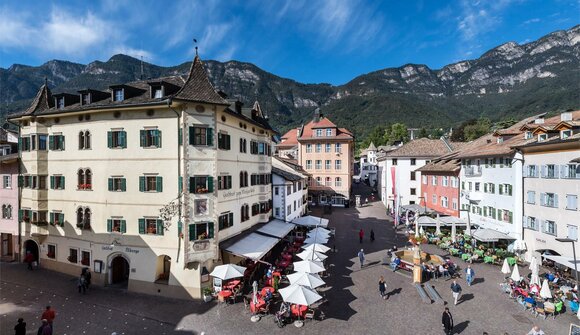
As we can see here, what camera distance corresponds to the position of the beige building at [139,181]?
20.6 metres

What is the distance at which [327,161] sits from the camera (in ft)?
197

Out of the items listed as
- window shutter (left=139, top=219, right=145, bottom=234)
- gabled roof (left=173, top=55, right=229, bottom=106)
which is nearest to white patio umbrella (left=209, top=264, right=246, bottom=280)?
window shutter (left=139, top=219, right=145, bottom=234)

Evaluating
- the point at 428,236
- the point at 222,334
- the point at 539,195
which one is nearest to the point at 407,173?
the point at 428,236

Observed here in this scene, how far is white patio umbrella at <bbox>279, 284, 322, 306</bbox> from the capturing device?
645 inches

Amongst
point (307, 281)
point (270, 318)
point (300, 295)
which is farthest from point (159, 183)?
point (300, 295)

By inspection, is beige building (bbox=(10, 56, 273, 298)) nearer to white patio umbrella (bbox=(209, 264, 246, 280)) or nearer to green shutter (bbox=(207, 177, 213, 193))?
green shutter (bbox=(207, 177, 213, 193))

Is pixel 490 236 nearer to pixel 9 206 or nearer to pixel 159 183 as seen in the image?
pixel 159 183

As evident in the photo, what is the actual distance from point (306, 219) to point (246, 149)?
13.0 meters

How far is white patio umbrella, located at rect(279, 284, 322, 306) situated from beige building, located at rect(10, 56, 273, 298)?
6.80 m

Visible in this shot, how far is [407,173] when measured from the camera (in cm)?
5409

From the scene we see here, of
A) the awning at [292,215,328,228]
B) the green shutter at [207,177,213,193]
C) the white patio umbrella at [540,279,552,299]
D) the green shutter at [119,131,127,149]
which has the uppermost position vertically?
the green shutter at [119,131,127,149]

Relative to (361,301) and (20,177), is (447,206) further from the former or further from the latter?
(20,177)

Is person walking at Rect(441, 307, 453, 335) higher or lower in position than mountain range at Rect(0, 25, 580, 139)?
lower

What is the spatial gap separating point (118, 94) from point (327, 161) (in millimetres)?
43437
